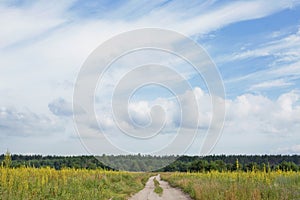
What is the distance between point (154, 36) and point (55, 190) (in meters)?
9.80

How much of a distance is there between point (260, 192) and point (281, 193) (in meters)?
0.91

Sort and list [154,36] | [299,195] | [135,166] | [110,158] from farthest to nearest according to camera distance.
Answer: [135,166], [110,158], [154,36], [299,195]

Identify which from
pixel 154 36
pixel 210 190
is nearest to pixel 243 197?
pixel 210 190

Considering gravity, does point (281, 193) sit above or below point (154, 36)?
below

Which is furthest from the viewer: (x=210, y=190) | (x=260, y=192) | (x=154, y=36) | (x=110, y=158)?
(x=110, y=158)

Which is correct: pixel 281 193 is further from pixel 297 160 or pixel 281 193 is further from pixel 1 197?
pixel 297 160

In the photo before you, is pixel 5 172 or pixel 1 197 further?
pixel 5 172

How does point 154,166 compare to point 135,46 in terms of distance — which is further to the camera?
point 154,166

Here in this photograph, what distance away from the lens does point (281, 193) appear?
42.8 ft

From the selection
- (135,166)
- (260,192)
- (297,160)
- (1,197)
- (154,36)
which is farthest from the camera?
(297,160)

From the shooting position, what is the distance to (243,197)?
12.9 meters

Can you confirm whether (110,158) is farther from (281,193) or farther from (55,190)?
(281,193)

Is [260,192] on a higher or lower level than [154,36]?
lower

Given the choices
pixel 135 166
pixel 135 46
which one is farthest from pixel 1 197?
pixel 135 166
